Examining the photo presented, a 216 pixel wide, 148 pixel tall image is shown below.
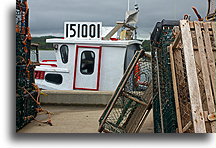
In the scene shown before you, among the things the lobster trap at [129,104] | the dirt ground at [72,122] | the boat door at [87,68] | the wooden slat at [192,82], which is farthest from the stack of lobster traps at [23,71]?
the boat door at [87,68]

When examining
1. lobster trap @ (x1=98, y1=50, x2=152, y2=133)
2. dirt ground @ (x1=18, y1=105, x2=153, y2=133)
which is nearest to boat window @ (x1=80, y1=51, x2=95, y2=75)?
dirt ground @ (x1=18, y1=105, x2=153, y2=133)

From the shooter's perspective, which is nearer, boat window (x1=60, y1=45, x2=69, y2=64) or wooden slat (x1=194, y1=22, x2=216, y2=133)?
wooden slat (x1=194, y1=22, x2=216, y2=133)

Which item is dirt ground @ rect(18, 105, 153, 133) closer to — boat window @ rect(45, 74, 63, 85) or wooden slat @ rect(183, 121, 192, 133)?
boat window @ rect(45, 74, 63, 85)

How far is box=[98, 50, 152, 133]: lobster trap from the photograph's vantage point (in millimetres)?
2643

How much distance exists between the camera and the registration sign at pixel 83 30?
16.5 feet

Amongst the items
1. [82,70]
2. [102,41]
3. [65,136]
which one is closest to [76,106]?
[82,70]

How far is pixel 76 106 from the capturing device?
448 cm

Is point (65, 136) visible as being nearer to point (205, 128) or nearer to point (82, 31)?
point (205, 128)

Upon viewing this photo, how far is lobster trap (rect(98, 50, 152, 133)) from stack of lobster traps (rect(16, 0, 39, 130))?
0.88 m

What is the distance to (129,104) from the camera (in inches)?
107

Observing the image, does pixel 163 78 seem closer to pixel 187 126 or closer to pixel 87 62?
pixel 187 126

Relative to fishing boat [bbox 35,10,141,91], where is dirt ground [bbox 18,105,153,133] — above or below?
below

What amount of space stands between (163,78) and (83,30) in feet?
10.3

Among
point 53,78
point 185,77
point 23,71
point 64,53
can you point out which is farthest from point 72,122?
point 64,53
